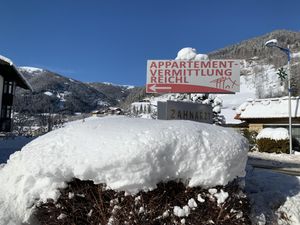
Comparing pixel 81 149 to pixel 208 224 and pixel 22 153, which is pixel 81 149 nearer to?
pixel 22 153

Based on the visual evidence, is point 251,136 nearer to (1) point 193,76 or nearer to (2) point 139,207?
(1) point 193,76

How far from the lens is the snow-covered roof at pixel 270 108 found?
32.7m

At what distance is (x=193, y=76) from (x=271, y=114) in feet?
65.2

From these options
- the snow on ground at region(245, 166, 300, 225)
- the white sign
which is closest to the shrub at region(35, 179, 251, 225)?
the snow on ground at region(245, 166, 300, 225)

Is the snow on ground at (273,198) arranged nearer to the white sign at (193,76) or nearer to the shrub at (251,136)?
the white sign at (193,76)

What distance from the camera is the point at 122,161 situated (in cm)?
514

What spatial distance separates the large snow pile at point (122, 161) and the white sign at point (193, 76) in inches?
369

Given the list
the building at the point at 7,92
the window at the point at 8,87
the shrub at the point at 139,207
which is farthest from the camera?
the window at the point at 8,87

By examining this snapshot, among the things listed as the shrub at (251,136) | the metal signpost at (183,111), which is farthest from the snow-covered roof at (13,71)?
the metal signpost at (183,111)

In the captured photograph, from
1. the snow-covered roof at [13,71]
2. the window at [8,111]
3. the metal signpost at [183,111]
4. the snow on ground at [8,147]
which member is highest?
the snow-covered roof at [13,71]

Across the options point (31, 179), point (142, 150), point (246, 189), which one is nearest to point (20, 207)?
point (31, 179)

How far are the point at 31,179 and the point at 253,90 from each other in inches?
6986

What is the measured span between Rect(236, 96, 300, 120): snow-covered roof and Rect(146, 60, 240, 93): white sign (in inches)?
705

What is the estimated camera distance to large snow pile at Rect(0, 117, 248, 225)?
16.9 feet
